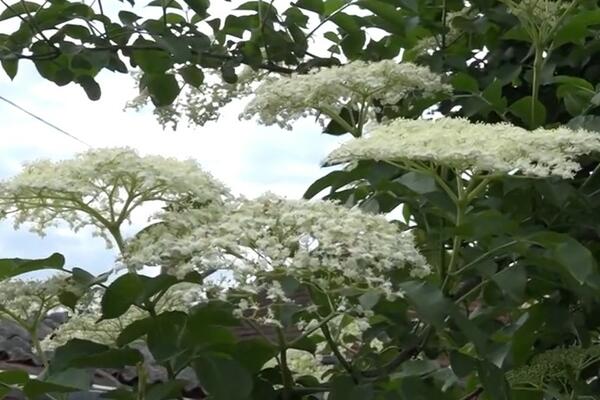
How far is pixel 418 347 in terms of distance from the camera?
187 cm

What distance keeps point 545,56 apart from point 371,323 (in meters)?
0.78

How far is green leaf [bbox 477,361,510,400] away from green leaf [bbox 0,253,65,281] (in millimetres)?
598

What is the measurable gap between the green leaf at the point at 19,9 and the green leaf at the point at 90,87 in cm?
16

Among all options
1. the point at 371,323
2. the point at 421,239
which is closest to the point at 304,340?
the point at 371,323

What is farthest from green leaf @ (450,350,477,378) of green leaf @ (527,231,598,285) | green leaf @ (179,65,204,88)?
green leaf @ (179,65,204,88)

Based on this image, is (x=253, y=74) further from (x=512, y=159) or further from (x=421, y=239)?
(x=512, y=159)

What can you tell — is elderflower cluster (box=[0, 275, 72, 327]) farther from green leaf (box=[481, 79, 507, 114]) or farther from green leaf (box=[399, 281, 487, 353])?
green leaf (box=[481, 79, 507, 114])

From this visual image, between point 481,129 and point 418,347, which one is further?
point 418,347

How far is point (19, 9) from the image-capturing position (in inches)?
93.3

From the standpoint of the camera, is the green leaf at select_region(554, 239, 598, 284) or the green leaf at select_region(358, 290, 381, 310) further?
the green leaf at select_region(554, 239, 598, 284)

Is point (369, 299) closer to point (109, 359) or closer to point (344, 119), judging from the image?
point (109, 359)

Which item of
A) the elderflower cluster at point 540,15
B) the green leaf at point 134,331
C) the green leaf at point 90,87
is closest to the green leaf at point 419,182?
the green leaf at point 134,331

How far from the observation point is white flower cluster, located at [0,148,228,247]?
5.07 ft

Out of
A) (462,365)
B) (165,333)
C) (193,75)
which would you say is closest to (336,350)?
(462,365)
